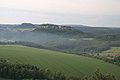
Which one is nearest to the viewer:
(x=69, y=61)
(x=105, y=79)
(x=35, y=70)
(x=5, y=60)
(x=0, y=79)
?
(x=105, y=79)

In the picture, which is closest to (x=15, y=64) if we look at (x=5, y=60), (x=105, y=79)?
(x=5, y=60)

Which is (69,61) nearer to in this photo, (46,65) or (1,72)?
(46,65)

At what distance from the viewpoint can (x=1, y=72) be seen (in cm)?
8138

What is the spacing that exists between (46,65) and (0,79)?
65.7 feet

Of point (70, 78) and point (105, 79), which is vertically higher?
point (105, 79)

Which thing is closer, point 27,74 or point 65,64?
point 27,74

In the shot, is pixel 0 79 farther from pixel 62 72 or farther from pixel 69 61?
pixel 69 61

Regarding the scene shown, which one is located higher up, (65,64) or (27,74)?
(27,74)

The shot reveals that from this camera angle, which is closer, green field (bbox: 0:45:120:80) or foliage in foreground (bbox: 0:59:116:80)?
foliage in foreground (bbox: 0:59:116:80)

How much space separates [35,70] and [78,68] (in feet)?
55.1

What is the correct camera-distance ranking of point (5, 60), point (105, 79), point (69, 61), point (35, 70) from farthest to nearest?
point (69, 61) < point (5, 60) < point (35, 70) < point (105, 79)

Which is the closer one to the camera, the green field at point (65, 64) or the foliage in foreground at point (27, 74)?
the foliage in foreground at point (27, 74)

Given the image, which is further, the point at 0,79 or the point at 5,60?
the point at 5,60

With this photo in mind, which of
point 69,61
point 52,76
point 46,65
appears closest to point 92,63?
point 69,61
